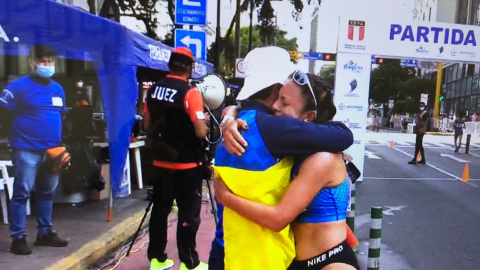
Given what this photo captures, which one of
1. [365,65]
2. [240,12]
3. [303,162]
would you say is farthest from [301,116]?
[240,12]

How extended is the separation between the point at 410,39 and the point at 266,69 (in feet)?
31.5

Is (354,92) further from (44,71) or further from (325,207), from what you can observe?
(325,207)

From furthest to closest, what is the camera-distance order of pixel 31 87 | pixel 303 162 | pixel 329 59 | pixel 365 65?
1. pixel 329 59
2. pixel 365 65
3. pixel 31 87
4. pixel 303 162

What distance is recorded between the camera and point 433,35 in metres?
10.5

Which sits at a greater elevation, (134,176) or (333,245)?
(333,245)

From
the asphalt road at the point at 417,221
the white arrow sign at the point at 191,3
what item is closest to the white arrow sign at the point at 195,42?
the white arrow sign at the point at 191,3

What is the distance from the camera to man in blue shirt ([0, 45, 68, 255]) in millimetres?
4195

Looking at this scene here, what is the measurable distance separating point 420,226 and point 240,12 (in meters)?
16.9

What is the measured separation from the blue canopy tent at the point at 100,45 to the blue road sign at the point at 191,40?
2.91m

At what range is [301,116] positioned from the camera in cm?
183

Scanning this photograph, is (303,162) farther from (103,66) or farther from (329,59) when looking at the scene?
(329,59)

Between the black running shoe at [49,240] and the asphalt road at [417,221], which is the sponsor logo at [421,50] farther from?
the black running shoe at [49,240]

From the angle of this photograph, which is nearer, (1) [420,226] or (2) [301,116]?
(2) [301,116]

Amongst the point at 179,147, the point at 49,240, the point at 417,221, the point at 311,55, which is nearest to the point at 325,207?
the point at 179,147
